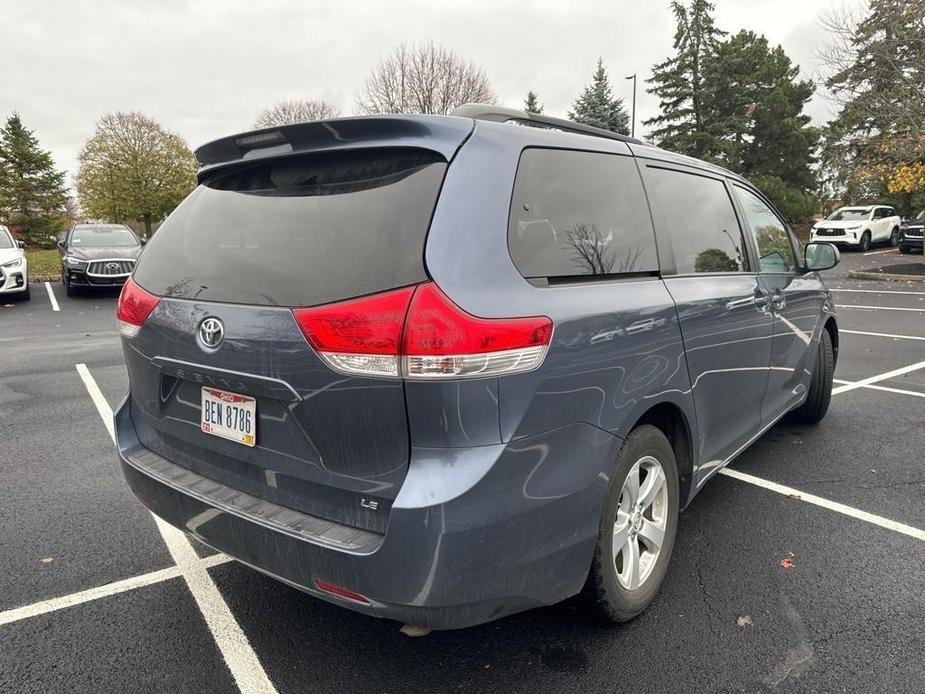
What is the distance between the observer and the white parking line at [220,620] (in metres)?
2.12

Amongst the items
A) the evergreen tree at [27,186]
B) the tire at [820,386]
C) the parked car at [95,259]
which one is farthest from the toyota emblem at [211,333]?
the evergreen tree at [27,186]

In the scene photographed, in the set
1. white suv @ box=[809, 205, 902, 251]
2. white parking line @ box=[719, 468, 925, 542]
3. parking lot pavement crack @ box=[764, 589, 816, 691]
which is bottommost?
parking lot pavement crack @ box=[764, 589, 816, 691]

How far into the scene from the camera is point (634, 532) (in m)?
2.39

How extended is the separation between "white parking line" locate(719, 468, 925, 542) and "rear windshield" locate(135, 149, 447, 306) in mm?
2907

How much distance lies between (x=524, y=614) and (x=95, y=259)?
13.8 metres

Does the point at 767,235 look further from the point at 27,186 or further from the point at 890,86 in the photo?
the point at 27,186

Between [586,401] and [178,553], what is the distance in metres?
2.18

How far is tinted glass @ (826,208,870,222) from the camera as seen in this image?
1039 inches

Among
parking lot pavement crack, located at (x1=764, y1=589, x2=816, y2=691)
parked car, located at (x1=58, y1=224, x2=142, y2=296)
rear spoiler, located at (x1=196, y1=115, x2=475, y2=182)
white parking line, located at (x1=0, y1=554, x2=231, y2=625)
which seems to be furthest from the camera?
parked car, located at (x1=58, y1=224, x2=142, y2=296)

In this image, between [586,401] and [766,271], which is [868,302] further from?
[586,401]

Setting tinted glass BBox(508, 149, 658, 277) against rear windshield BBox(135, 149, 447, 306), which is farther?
tinted glass BBox(508, 149, 658, 277)

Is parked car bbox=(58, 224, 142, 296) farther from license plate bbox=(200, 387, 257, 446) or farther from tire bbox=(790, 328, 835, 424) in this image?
tire bbox=(790, 328, 835, 424)

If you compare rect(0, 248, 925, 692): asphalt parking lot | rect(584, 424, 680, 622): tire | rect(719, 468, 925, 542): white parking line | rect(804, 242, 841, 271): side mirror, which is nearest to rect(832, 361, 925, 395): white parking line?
rect(0, 248, 925, 692): asphalt parking lot

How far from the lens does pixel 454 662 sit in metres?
2.22
